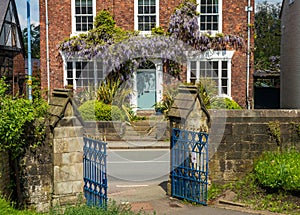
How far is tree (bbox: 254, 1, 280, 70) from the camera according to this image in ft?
136

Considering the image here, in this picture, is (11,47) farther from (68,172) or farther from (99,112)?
(68,172)

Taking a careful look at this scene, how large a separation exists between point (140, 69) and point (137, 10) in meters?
3.18

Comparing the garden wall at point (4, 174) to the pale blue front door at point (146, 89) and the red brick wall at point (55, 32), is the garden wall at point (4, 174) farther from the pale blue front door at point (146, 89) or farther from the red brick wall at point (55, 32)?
the red brick wall at point (55, 32)

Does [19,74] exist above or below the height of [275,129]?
above

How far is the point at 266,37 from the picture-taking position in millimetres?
50531

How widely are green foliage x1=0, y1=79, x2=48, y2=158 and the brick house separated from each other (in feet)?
46.6

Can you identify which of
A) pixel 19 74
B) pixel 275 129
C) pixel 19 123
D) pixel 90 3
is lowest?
pixel 275 129

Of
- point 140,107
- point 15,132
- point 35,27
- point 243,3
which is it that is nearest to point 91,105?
point 140,107

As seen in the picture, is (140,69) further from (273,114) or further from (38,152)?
(38,152)

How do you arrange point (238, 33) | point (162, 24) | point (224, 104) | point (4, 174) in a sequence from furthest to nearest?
point (162, 24) < point (238, 33) < point (224, 104) < point (4, 174)

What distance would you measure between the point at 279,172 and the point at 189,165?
1.99m

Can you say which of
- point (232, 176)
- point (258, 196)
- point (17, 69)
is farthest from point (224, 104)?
point (17, 69)

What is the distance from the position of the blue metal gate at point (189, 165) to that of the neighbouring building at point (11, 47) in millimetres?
19276

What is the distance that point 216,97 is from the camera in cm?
2130
